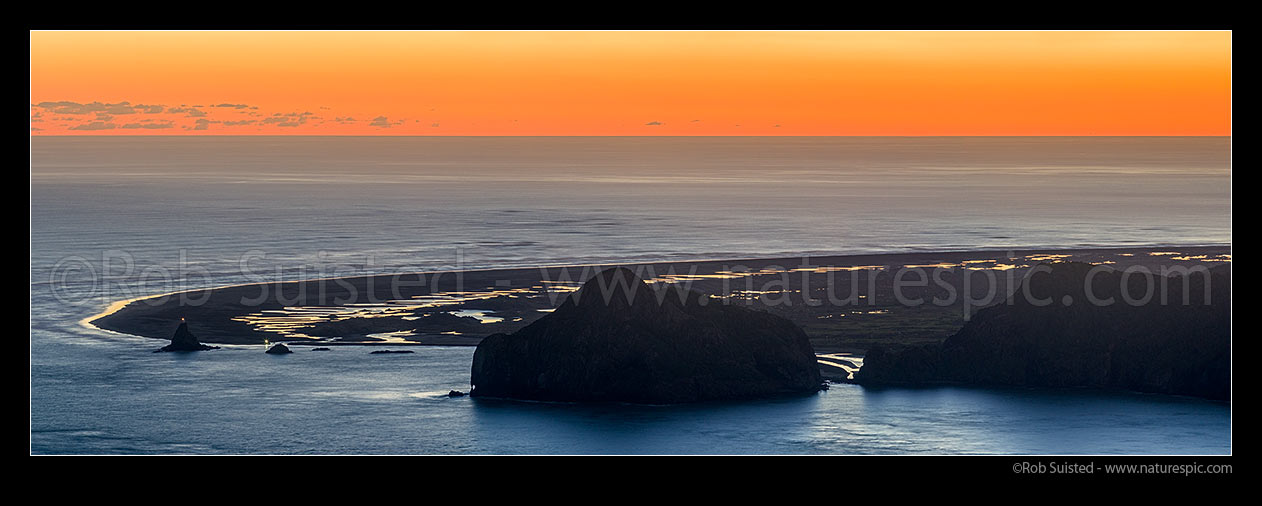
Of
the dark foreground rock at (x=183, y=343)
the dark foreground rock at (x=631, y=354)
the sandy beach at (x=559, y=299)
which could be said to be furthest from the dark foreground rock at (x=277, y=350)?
the dark foreground rock at (x=631, y=354)

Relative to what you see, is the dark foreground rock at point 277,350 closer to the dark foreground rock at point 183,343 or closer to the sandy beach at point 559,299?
the sandy beach at point 559,299

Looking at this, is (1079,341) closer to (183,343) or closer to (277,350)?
(277,350)

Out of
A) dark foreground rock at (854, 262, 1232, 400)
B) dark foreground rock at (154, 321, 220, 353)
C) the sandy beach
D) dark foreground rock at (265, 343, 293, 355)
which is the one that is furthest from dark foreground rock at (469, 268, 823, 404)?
dark foreground rock at (154, 321, 220, 353)

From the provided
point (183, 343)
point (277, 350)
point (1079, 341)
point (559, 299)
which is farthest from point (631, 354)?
point (559, 299)

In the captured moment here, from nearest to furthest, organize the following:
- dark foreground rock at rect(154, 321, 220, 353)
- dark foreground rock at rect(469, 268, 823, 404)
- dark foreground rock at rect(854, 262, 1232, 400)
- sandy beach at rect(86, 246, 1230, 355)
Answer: dark foreground rock at rect(469, 268, 823, 404) < dark foreground rock at rect(854, 262, 1232, 400) < dark foreground rock at rect(154, 321, 220, 353) < sandy beach at rect(86, 246, 1230, 355)

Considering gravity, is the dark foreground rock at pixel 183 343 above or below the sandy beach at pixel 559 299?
below

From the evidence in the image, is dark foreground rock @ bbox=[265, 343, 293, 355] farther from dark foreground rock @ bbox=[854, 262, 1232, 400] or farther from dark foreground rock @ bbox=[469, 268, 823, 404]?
dark foreground rock @ bbox=[854, 262, 1232, 400]
